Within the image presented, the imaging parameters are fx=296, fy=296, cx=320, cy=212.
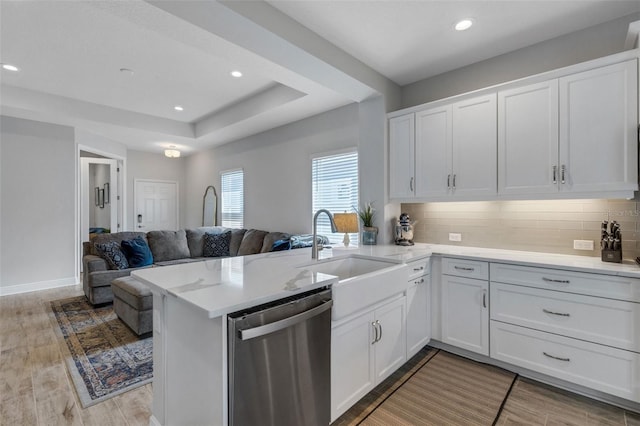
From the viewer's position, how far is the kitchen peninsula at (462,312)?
1.37 metres

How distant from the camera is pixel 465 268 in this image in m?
2.64

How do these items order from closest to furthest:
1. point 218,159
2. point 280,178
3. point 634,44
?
point 634,44
point 280,178
point 218,159

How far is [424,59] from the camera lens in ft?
9.89

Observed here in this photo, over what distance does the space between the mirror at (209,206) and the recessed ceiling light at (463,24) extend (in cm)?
571

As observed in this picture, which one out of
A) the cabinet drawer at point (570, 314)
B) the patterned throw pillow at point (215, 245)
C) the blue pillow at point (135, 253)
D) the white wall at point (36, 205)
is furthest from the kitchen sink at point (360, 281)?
the white wall at point (36, 205)

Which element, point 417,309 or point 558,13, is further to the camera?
point 417,309

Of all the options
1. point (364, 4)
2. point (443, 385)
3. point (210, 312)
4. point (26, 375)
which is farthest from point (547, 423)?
point (26, 375)

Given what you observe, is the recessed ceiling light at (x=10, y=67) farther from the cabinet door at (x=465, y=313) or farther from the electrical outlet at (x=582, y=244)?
the electrical outlet at (x=582, y=244)

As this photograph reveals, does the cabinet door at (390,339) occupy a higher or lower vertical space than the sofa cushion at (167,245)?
lower

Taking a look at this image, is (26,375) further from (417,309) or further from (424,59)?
(424,59)

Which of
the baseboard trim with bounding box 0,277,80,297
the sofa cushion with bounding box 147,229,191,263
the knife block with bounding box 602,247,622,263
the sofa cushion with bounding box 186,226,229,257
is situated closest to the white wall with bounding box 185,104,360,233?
the sofa cushion with bounding box 186,226,229,257

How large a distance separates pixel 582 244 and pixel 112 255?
547 cm

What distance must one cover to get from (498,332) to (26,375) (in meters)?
3.85

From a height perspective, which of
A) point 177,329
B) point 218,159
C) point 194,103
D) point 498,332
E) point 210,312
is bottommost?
Answer: point 498,332
